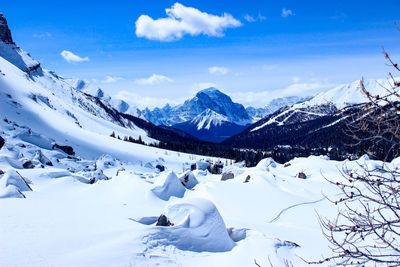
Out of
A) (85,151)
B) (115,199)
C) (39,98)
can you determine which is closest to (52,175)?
(115,199)

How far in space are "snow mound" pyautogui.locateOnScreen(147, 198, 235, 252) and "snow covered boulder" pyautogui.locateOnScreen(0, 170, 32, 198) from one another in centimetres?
906

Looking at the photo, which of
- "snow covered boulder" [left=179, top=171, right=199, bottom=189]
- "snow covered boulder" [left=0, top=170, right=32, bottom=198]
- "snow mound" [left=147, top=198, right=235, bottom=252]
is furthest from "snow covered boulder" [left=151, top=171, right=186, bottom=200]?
"snow mound" [left=147, top=198, right=235, bottom=252]

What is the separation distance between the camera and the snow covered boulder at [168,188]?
34.3 metres

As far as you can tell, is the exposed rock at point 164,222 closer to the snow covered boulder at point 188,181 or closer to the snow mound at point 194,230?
the snow mound at point 194,230

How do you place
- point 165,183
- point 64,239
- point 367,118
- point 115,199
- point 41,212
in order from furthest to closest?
point 165,183, point 115,199, point 41,212, point 64,239, point 367,118

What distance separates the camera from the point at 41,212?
19.9 m

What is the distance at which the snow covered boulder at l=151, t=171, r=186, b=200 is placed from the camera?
34344 mm

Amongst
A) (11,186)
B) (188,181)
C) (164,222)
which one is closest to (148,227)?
(164,222)

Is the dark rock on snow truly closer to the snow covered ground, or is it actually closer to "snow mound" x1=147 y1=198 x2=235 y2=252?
the snow covered ground

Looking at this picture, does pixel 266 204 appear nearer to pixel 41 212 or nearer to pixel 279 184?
pixel 279 184

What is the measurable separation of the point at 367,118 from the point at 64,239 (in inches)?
556

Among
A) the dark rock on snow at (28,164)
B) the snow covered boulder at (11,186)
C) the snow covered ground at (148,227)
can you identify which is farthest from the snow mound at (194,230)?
the dark rock on snow at (28,164)

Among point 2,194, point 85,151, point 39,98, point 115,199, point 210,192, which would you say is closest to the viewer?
point 2,194

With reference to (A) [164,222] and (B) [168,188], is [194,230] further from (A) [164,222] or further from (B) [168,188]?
(B) [168,188]
